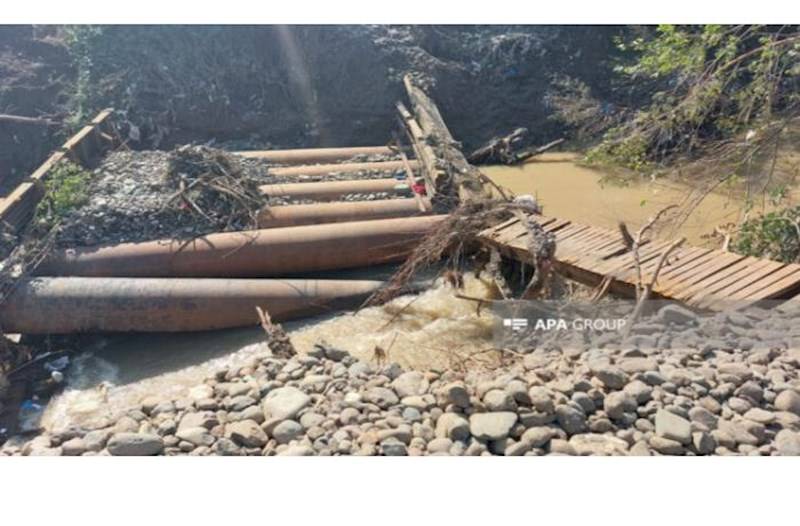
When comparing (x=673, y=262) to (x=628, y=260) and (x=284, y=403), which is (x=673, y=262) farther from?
(x=284, y=403)

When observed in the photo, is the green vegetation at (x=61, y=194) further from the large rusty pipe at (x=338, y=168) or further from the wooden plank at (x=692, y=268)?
the wooden plank at (x=692, y=268)

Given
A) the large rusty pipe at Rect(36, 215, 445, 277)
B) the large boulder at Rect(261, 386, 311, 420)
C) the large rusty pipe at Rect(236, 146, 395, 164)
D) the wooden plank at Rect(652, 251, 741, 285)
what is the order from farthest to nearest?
the large rusty pipe at Rect(236, 146, 395, 164) → the large rusty pipe at Rect(36, 215, 445, 277) → the wooden plank at Rect(652, 251, 741, 285) → the large boulder at Rect(261, 386, 311, 420)

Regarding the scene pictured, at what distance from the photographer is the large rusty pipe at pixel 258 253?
6.36 meters

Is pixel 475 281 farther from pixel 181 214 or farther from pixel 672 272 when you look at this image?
pixel 181 214

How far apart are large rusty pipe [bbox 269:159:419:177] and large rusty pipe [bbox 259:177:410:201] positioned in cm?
58

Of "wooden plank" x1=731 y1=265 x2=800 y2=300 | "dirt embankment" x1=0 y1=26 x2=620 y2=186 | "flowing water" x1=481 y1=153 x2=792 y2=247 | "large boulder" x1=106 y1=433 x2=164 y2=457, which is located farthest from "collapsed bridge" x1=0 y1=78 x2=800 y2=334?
"dirt embankment" x1=0 y1=26 x2=620 y2=186

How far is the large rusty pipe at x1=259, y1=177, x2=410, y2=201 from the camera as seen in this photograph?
7801 millimetres

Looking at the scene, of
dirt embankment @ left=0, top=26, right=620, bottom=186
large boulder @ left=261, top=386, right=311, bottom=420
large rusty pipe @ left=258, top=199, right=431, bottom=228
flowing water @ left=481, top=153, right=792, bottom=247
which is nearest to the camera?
large boulder @ left=261, top=386, right=311, bottom=420

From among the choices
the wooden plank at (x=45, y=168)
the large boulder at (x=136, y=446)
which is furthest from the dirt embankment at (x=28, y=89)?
the large boulder at (x=136, y=446)

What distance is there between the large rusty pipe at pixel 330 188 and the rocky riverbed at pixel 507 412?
3764 mm

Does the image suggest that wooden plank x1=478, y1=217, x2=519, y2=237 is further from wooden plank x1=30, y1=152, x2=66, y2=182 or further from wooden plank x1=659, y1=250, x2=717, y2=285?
wooden plank x1=30, y1=152, x2=66, y2=182

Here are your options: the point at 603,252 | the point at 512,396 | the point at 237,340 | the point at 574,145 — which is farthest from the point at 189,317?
the point at 574,145

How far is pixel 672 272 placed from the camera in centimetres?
522
